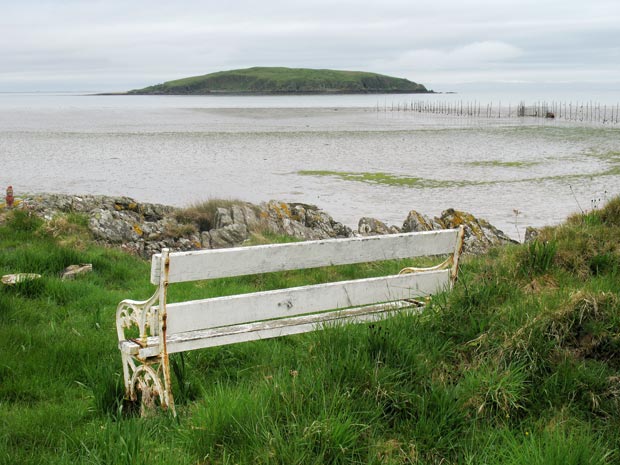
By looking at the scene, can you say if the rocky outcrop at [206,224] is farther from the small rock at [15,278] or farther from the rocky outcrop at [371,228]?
the small rock at [15,278]

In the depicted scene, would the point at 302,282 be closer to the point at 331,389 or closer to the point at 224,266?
the point at 224,266

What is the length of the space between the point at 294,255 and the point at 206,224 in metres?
10.3

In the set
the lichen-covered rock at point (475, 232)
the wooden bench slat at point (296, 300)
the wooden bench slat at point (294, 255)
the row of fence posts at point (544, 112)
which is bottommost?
the lichen-covered rock at point (475, 232)

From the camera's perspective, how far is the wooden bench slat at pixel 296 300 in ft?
14.7

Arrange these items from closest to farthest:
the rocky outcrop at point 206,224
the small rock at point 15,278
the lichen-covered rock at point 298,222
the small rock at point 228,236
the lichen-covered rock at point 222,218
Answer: the small rock at point 15,278 → the rocky outcrop at point 206,224 → the small rock at point 228,236 → the lichen-covered rock at point 222,218 → the lichen-covered rock at point 298,222

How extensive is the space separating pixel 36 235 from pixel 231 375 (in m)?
6.59

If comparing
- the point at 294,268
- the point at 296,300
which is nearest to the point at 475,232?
the point at 296,300

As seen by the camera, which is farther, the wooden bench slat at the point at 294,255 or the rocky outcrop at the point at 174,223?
the rocky outcrop at the point at 174,223

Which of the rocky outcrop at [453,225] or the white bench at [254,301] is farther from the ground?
the white bench at [254,301]

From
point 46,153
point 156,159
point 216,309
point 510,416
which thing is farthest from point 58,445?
point 46,153

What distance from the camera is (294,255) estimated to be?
15.8 feet

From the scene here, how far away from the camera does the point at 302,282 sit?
8469 mm

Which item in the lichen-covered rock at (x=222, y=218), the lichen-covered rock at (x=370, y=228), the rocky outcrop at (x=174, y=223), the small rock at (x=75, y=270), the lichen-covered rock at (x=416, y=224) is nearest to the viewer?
the small rock at (x=75, y=270)

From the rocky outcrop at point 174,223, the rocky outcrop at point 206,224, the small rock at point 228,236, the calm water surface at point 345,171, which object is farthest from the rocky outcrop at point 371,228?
the calm water surface at point 345,171
